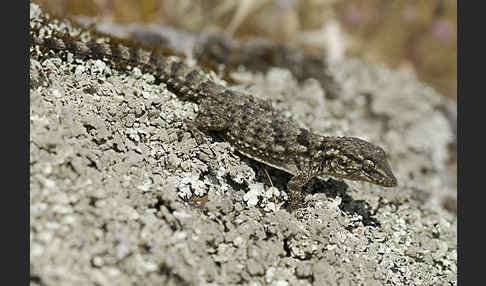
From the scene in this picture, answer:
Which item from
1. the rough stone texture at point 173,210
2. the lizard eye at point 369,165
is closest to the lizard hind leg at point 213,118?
the rough stone texture at point 173,210

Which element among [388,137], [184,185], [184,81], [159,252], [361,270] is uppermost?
[184,81]

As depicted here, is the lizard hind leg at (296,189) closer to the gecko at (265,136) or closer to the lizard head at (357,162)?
the gecko at (265,136)

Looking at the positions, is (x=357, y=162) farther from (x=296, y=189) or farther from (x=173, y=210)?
(x=173, y=210)

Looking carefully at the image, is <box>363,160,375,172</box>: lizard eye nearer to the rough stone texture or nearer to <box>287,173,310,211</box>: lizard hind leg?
the rough stone texture

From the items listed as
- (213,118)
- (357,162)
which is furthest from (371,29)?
(213,118)

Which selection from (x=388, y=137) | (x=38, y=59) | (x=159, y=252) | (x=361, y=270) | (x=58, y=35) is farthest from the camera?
(x=388, y=137)

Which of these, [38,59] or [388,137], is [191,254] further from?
[388,137]

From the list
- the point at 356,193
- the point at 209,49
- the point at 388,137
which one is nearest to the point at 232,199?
the point at 356,193

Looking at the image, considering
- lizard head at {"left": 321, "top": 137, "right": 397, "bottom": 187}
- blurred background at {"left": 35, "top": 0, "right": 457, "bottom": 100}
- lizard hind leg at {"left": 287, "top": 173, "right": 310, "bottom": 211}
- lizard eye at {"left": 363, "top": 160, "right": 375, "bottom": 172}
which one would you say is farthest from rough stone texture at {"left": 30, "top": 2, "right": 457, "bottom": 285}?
blurred background at {"left": 35, "top": 0, "right": 457, "bottom": 100}
